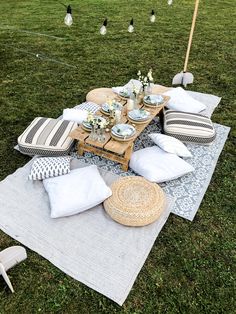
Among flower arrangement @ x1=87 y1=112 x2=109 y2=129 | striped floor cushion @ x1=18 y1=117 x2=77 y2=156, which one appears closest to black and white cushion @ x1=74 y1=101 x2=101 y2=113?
striped floor cushion @ x1=18 y1=117 x2=77 y2=156

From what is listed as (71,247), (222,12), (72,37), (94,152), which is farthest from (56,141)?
(222,12)

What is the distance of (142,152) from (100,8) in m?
9.96

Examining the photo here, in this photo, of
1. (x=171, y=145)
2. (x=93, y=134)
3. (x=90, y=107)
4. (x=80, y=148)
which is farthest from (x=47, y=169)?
(x=171, y=145)

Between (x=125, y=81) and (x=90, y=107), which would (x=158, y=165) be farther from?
(x=125, y=81)

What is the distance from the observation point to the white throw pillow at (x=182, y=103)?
7.07 m

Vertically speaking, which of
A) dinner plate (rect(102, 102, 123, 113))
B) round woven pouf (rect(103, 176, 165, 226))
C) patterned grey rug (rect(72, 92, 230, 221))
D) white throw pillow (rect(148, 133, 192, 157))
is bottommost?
patterned grey rug (rect(72, 92, 230, 221))

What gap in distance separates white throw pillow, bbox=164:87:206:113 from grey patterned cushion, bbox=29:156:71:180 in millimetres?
2845

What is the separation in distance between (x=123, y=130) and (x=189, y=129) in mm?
1354

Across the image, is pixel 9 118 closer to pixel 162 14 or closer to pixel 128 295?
pixel 128 295

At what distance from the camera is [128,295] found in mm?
4043

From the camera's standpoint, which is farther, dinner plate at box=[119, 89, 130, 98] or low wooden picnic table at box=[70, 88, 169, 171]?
dinner plate at box=[119, 89, 130, 98]

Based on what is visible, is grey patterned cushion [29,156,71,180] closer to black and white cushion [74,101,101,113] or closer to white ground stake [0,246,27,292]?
white ground stake [0,246,27,292]

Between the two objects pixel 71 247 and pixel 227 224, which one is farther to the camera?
pixel 227 224

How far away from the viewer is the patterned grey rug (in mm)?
5211
